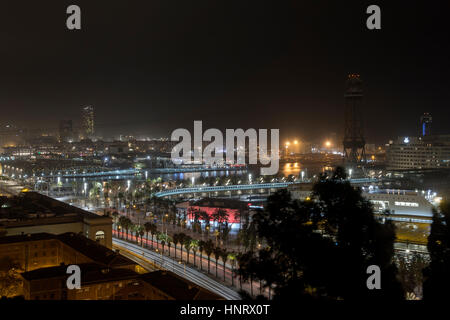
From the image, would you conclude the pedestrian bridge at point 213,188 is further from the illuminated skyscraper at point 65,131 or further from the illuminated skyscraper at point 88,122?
the illuminated skyscraper at point 88,122

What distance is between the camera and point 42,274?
489 cm

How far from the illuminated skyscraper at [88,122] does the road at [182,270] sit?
227ft

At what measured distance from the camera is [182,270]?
22.4 ft

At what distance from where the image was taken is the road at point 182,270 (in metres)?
5.82

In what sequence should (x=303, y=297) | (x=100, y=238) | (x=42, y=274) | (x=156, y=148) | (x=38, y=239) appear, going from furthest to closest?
1. (x=156, y=148)
2. (x=100, y=238)
3. (x=38, y=239)
4. (x=42, y=274)
5. (x=303, y=297)

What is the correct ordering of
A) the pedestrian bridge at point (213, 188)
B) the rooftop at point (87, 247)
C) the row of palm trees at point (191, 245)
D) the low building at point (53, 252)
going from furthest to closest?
the pedestrian bridge at point (213, 188) < the row of palm trees at point (191, 245) < the low building at point (53, 252) < the rooftop at point (87, 247)

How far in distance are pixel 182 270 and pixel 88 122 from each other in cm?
7301

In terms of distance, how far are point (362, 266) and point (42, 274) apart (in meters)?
4.34

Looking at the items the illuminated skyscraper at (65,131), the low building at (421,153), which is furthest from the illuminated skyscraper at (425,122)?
the illuminated skyscraper at (65,131)

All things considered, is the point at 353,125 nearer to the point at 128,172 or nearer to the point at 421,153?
the point at 421,153

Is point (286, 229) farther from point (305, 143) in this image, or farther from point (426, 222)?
point (305, 143)

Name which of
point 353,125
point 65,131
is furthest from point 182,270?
point 65,131
